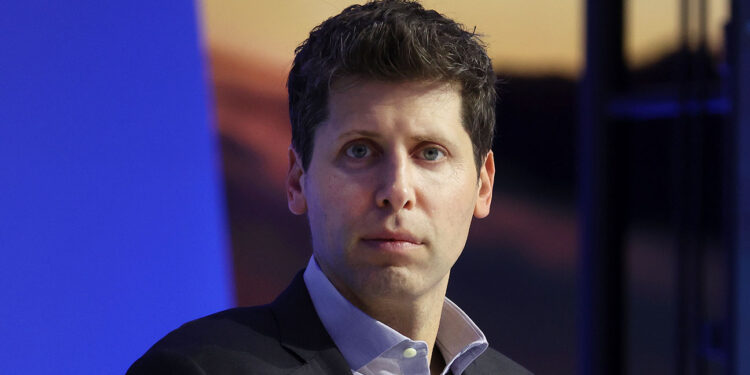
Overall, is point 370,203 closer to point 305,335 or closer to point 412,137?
point 412,137

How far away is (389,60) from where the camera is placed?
1.37 metres

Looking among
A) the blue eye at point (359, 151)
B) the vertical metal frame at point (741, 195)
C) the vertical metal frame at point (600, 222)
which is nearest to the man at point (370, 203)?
the blue eye at point (359, 151)

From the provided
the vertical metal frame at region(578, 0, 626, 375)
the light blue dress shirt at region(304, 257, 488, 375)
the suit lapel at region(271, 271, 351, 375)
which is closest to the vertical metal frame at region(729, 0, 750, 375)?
the vertical metal frame at region(578, 0, 626, 375)

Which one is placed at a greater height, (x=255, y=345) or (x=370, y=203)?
(x=370, y=203)

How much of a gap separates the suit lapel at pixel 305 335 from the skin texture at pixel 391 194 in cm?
7

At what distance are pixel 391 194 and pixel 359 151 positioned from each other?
11 centimetres

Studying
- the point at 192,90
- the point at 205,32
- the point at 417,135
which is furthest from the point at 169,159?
the point at 417,135

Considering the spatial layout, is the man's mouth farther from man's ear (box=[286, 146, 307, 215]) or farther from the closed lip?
man's ear (box=[286, 146, 307, 215])

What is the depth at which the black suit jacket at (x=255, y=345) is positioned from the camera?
4.17 feet

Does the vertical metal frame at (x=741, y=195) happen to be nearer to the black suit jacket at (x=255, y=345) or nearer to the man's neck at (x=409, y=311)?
the man's neck at (x=409, y=311)

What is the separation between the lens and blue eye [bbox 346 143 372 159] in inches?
54.1

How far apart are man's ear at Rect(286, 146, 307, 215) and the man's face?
0.07 meters

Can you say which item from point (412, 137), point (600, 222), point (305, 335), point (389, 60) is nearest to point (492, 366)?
point (305, 335)

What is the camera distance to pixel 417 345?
139 cm
